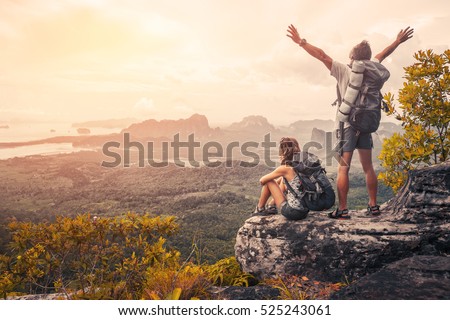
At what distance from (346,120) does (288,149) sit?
87 cm

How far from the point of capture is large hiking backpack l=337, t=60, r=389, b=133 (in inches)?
163

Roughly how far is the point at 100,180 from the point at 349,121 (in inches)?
1430

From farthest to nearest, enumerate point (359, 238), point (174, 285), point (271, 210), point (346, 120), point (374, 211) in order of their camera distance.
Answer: point (271, 210) < point (374, 211) < point (346, 120) < point (359, 238) < point (174, 285)

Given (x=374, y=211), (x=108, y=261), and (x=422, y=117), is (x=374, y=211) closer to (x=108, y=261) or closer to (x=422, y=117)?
(x=422, y=117)

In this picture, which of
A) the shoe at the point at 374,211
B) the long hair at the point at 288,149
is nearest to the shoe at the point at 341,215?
the shoe at the point at 374,211

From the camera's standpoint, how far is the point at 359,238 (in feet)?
12.6

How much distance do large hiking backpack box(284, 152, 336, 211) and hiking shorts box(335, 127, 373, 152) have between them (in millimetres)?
455

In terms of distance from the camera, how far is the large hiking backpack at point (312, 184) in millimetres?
4180

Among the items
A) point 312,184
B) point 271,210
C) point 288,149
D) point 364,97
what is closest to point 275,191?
point 271,210

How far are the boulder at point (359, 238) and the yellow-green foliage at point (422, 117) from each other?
0.80 meters

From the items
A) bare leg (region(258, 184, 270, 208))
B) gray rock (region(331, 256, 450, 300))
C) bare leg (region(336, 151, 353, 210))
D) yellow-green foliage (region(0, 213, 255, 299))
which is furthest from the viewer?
bare leg (region(258, 184, 270, 208))

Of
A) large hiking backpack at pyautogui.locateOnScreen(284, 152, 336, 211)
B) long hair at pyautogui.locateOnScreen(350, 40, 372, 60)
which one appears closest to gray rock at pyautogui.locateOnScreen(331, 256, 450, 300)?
large hiking backpack at pyautogui.locateOnScreen(284, 152, 336, 211)

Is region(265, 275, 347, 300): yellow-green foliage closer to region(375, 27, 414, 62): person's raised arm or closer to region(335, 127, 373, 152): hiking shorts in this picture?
region(335, 127, 373, 152): hiking shorts
